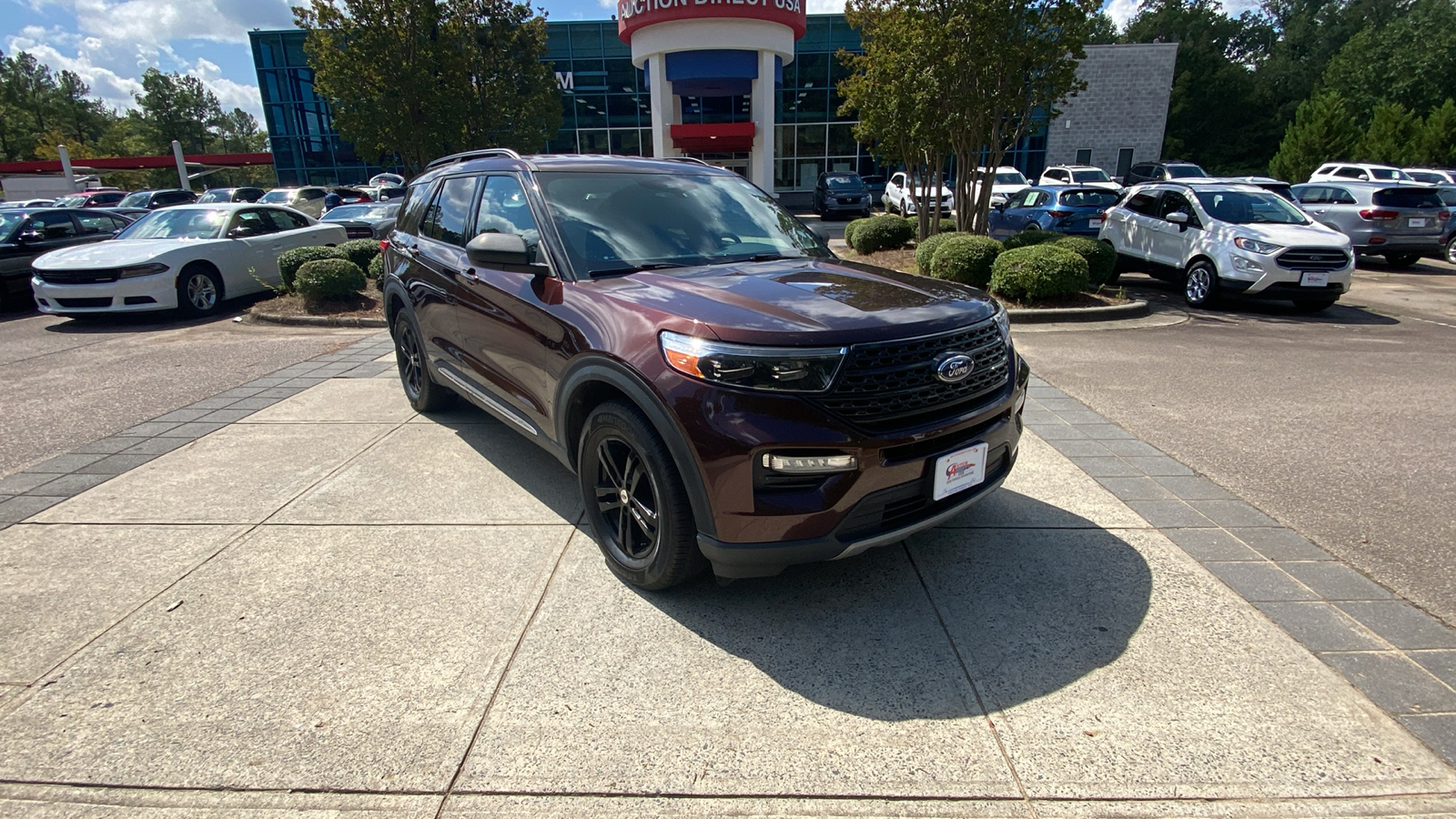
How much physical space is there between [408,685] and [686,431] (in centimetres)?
135

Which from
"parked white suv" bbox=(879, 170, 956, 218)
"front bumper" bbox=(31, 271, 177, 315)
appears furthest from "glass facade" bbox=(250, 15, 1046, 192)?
"front bumper" bbox=(31, 271, 177, 315)

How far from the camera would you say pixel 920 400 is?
2754 millimetres

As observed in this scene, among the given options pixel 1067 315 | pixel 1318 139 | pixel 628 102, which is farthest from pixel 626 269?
pixel 1318 139

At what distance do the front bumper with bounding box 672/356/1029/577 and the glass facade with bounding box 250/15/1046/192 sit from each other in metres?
32.1

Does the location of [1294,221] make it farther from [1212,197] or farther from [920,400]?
[920,400]

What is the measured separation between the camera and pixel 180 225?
10.8m

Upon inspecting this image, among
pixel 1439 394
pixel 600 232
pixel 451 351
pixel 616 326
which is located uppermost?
pixel 600 232

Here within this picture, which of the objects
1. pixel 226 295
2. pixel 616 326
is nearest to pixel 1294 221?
pixel 616 326

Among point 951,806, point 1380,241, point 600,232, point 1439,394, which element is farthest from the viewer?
point 1380,241

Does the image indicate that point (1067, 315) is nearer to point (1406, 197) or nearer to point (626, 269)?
point (626, 269)

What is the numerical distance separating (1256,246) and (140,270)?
14.7 meters

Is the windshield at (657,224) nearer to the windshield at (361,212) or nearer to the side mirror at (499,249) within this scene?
the side mirror at (499,249)

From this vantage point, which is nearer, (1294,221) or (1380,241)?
(1294,221)

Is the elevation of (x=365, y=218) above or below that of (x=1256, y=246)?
above
